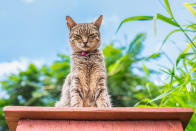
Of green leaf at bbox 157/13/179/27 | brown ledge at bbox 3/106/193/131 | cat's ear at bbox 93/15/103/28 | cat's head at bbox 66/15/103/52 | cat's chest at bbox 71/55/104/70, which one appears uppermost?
cat's ear at bbox 93/15/103/28

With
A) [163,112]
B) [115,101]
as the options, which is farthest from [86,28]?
[115,101]

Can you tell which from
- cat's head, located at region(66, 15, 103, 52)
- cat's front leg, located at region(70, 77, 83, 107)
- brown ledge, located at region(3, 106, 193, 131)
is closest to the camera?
brown ledge, located at region(3, 106, 193, 131)

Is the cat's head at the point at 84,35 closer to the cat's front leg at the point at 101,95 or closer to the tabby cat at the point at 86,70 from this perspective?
the tabby cat at the point at 86,70

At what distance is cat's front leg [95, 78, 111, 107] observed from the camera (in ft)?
5.53

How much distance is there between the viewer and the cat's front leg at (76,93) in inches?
66.2

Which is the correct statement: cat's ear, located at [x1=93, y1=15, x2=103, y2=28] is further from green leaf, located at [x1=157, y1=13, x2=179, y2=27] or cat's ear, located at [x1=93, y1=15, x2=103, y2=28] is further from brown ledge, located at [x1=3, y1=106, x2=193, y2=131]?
brown ledge, located at [x1=3, y1=106, x2=193, y2=131]

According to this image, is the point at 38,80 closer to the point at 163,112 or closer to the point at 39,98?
the point at 39,98

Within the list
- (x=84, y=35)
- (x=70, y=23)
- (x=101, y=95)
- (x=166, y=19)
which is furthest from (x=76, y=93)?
(x=166, y=19)

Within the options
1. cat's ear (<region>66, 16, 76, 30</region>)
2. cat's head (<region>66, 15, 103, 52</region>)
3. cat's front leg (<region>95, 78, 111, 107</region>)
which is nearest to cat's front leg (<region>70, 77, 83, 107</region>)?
cat's front leg (<region>95, 78, 111, 107</region>)

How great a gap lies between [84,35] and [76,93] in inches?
15.5

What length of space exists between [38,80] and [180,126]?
11.5 feet

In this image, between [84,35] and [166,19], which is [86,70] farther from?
[166,19]

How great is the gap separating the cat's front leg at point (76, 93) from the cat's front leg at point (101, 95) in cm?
11

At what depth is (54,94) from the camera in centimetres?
415
